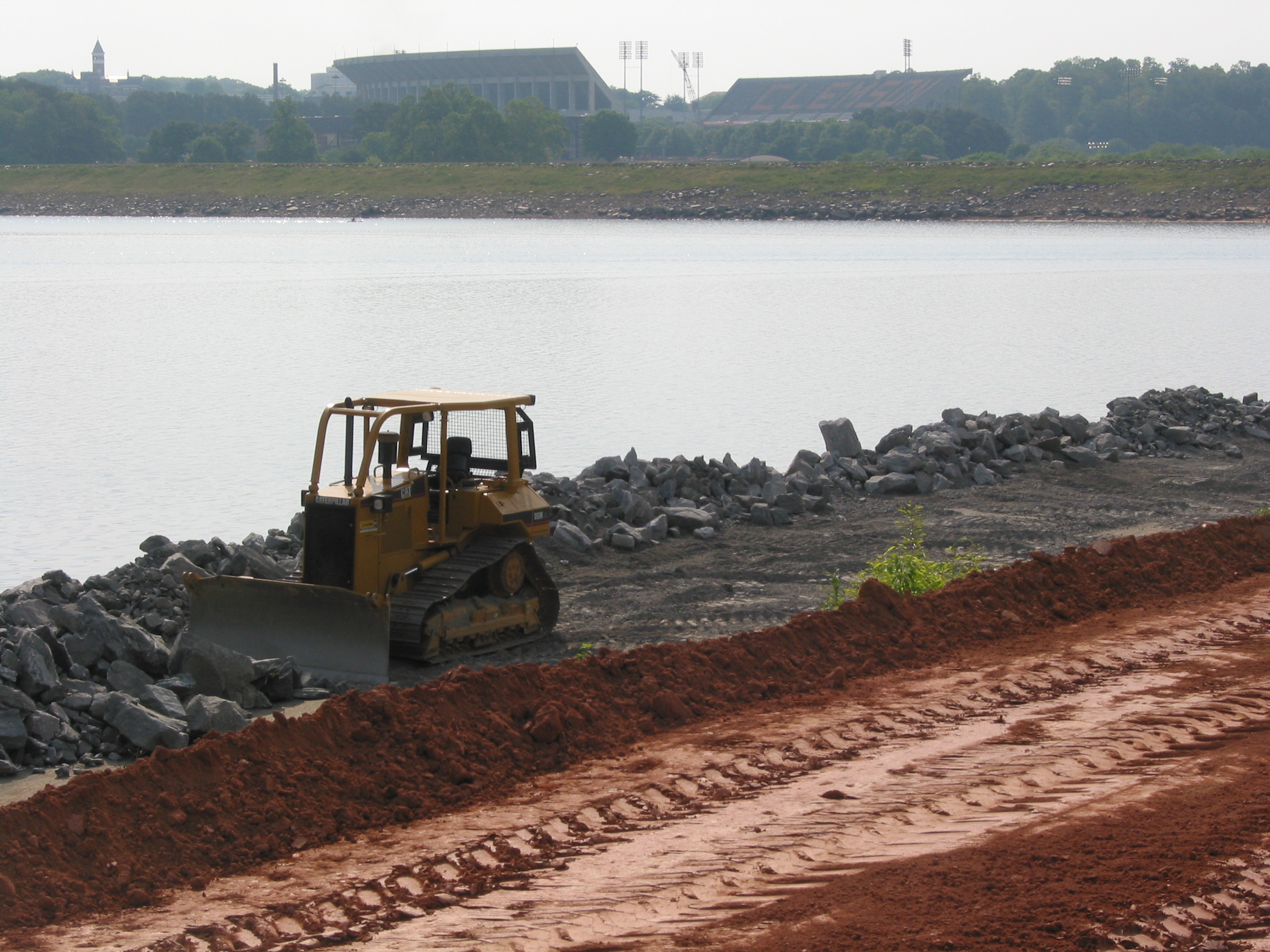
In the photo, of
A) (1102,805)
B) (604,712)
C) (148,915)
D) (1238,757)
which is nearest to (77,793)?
(148,915)

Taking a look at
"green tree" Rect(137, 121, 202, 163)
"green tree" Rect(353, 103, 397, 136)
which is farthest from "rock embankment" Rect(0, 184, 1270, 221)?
"green tree" Rect(353, 103, 397, 136)

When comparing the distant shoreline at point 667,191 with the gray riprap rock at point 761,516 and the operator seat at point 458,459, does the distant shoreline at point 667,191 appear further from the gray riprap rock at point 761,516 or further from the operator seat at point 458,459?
the operator seat at point 458,459

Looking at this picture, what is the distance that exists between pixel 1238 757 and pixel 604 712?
3.37 m

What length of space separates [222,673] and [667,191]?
9137 cm

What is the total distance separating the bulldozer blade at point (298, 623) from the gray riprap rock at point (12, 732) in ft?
6.03

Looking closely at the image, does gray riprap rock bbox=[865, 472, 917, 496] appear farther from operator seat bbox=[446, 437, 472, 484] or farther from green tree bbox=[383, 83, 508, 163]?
green tree bbox=[383, 83, 508, 163]

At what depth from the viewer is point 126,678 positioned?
8.88 meters

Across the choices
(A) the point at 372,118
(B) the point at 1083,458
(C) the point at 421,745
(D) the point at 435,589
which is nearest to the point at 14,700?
(C) the point at 421,745

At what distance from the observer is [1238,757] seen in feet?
23.7

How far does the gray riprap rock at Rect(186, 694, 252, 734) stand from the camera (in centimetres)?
813

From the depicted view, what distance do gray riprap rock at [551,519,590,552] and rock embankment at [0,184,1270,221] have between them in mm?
79142

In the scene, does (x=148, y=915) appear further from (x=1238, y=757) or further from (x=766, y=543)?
(x=766, y=543)

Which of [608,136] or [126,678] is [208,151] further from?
[126,678]

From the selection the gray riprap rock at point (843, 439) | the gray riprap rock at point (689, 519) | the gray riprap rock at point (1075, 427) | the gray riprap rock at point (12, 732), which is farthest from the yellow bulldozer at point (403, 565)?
the gray riprap rock at point (1075, 427)
